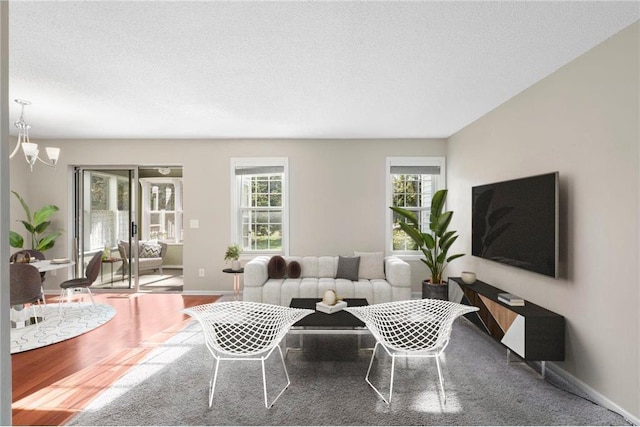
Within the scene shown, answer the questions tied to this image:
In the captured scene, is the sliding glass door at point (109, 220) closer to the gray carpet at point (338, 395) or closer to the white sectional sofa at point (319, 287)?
the white sectional sofa at point (319, 287)

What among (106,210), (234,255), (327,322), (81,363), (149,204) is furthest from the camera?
(149,204)

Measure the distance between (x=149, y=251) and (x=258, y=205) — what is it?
3147 mm

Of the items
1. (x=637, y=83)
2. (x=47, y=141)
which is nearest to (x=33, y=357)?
(x=47, y=141)

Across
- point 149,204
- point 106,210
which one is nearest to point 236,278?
point 106,210

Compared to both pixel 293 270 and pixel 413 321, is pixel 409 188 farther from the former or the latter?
pixel 413 321

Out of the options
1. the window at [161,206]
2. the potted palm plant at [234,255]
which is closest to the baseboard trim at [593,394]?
the potted palm plant at [234,255]

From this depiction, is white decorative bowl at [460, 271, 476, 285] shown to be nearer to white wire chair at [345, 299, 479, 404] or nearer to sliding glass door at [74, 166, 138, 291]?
white wire chair at [345, 299, 479, 404]

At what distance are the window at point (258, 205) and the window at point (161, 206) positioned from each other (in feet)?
8.81

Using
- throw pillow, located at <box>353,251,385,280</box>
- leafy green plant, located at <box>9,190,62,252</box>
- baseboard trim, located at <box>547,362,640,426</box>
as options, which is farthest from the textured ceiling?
baseboard trim, located at <box>547,362,640,426</box>

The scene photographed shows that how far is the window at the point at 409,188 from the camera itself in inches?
208

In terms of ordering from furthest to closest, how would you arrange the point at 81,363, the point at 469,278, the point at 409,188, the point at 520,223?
the point at 409,188, the point at 469,278, the point at 520,223, the point at 81,363

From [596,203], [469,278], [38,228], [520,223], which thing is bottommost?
[469,278]

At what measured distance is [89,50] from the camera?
2.45 m

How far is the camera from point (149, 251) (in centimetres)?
689
